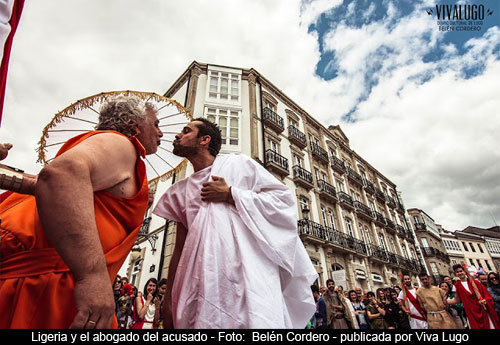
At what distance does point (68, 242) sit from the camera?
35.0 inches

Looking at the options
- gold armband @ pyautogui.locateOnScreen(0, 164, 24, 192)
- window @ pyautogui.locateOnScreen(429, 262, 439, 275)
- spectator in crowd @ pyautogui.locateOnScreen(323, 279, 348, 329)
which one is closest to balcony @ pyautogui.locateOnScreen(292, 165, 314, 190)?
spectator in crowd @ pyautogui.locateOnScreen(323, 279, 348, 329)

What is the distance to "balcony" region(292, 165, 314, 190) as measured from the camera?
15508mm

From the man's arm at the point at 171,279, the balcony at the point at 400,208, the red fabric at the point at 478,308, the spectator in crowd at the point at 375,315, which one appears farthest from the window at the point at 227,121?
the balcony at the point at 400,208

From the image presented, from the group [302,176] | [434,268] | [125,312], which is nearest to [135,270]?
[125,312]

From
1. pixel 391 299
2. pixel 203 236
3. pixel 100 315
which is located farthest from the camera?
pixel 391 299

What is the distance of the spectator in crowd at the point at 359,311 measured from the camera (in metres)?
7.10

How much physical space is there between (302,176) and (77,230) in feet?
51.4

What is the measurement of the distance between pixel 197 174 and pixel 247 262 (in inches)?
35.5

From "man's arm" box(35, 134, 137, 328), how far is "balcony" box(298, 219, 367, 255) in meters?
13.0

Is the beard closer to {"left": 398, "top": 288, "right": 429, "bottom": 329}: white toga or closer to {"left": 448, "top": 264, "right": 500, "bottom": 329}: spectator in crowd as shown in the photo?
{"left": 448, "top": 264, "right": 500, "bottom": 329}: spectator in crowd

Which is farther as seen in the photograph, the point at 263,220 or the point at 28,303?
the point at 263,220

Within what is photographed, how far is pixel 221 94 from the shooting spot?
50.1 ft
